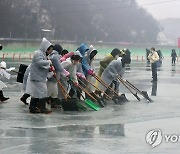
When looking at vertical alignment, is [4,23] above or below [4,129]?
above

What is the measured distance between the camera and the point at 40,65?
8.30 metres

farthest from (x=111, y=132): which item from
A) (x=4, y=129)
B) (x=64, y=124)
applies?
(x=4, y=129)

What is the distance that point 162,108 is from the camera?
9664 mm

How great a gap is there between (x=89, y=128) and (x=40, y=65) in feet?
6.69

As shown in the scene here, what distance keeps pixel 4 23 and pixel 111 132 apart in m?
74.9

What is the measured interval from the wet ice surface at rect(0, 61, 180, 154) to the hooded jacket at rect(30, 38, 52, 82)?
0.82m

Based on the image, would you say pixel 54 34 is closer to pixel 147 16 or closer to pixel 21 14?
pixel 21 14

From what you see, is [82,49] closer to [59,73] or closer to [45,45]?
[59,73]

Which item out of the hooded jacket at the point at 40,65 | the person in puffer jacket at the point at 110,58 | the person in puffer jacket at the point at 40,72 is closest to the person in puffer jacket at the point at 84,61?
the person in puffer jacket at the point at 110,58

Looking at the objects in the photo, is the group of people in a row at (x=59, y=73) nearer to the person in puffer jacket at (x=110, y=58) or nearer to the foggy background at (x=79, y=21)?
the person in puffer jacket at (x=110, y=58)

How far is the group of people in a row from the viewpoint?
332 inches

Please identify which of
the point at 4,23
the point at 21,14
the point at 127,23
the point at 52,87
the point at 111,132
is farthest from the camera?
the point at 127,23

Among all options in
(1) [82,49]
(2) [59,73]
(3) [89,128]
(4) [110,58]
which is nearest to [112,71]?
(4) [110,58]

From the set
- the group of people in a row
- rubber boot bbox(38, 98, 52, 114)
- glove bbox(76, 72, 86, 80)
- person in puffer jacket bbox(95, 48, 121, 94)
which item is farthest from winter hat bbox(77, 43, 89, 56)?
rubber boot bbox(38, 98, 52, 114)
